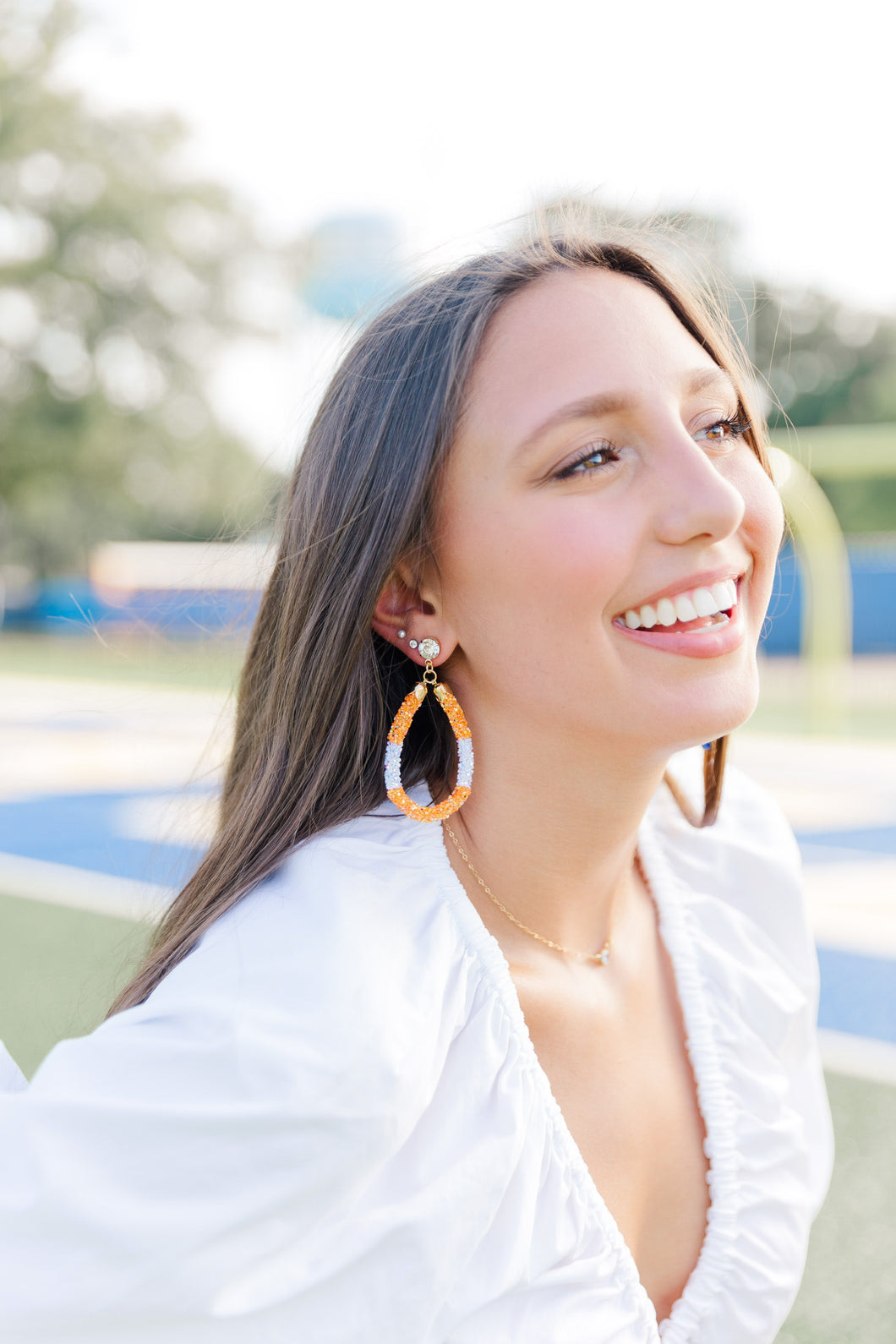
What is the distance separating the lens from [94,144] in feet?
99.2

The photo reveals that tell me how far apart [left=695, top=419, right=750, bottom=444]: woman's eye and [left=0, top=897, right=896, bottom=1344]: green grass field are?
3.97 ft

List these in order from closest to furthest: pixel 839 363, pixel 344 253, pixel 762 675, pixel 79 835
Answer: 1. pixel 79 835
2. pixel 344 253
3. pixel 762 675
4. pixel 839 363

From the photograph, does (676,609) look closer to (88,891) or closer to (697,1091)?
(697,1091)

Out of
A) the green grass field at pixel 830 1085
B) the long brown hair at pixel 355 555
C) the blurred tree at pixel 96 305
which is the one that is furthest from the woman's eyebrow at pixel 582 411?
the blurred tree at pixel 96 305

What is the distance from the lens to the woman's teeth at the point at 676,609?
5.31ft

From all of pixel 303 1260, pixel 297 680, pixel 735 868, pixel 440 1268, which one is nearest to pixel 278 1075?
pixel 303 1260

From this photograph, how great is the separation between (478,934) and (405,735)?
0.33 m

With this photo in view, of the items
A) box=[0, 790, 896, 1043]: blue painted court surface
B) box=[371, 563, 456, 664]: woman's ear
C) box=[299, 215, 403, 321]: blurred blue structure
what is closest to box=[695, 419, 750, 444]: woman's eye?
box=[371, 563, 456, 664]: woman's ear

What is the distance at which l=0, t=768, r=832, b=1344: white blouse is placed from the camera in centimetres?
127

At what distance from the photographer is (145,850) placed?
6773 mm

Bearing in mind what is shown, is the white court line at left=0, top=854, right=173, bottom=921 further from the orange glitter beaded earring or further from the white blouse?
the white blouse

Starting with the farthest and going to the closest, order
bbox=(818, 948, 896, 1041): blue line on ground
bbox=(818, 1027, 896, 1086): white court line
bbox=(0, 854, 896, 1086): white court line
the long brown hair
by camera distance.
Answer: bbox=(818, 948, 896, 1041): blue line on ground, bbox=(0, 854, 896, 1086): white court line, bbox=(818, 1027, 896, 1086): white court line, the long brown hair

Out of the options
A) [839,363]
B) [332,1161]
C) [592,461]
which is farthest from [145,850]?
[839,363]

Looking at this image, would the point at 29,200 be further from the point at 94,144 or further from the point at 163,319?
the point at 163,319
